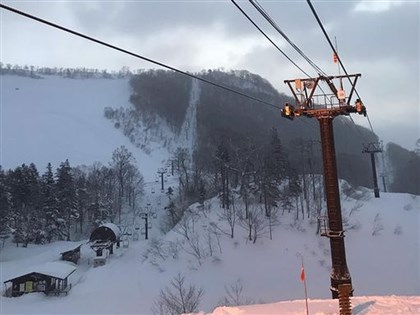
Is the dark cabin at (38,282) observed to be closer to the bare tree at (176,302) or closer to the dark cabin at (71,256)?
the dark cabin at (71,256)

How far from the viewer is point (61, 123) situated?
437 ft

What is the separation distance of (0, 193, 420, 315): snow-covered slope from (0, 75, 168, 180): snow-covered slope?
55148 millimetres

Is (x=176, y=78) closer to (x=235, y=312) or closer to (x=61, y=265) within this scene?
(x=61, y=265)

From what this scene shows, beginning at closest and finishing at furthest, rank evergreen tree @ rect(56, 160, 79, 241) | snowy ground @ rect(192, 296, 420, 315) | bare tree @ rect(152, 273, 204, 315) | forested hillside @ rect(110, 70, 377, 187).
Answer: snowy ground @ rect(192, 296, 420, 315)
bare tree @ rect(152, 273, 204, 315)
evergreen tree @ rect(56, 160, 79, 241)
forested hillside @ rect(110, 70, 377, 187)

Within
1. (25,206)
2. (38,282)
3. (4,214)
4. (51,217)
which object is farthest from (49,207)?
(38,282)

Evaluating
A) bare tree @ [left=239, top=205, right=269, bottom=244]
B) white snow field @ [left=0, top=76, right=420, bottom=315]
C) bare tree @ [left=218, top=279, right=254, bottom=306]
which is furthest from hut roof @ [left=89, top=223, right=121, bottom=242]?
bare tree @ [left=218, top=279, right=254, bottom=306]

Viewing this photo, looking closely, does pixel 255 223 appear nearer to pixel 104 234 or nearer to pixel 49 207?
pixel 104 234

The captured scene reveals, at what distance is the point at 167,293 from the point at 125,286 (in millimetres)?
5479

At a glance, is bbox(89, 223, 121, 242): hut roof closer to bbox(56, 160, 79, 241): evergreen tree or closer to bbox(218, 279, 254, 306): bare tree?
bbox(56, 160, 79, 241): evergreen tree

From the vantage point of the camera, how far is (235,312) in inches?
425

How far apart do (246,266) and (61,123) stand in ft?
364

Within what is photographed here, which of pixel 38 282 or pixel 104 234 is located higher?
pixel 104 234

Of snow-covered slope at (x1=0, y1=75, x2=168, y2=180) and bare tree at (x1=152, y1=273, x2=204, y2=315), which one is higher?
snow-covered slope at (x1=0, y1=75, x2=168, y2=180)

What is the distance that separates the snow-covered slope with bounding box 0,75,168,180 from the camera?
109 m
